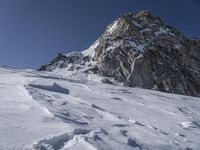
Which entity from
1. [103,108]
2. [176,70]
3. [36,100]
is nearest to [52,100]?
[36,100]

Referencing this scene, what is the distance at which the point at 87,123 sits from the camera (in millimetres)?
6867

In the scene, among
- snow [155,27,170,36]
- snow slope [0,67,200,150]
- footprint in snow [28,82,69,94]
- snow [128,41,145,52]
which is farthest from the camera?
snow [155,27,170,36]

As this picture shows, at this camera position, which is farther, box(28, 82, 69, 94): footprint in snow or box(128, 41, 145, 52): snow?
box(128, 41, 145, 52): snow

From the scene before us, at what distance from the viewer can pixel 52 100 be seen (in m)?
8.91

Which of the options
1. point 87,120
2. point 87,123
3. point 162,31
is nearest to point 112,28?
point 162,31

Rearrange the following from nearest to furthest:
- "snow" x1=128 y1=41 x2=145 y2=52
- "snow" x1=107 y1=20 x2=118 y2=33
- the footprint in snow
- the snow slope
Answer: the snow slope
the footprint in snow
"snow" x1=128 y1=41 x2=145 y2=52
"snow" x1=107 y1=20 x2=118 y2=33

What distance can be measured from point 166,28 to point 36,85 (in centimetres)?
9468

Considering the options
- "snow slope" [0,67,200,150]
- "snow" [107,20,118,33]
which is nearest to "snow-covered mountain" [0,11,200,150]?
"snow slope" [0,67,200,150]

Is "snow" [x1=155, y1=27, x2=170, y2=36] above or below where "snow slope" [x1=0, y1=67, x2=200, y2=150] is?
above

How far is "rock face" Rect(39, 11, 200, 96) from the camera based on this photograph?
7994 centimetres

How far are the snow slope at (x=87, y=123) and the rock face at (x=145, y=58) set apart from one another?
6863 cm

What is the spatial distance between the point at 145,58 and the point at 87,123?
76.6 metres

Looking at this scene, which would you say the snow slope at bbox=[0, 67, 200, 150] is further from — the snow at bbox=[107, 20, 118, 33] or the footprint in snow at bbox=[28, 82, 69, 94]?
Answer: the snow at bbox=[107, 20, 118, 33]

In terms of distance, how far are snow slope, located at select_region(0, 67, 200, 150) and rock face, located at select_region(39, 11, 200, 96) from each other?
68633 mm
